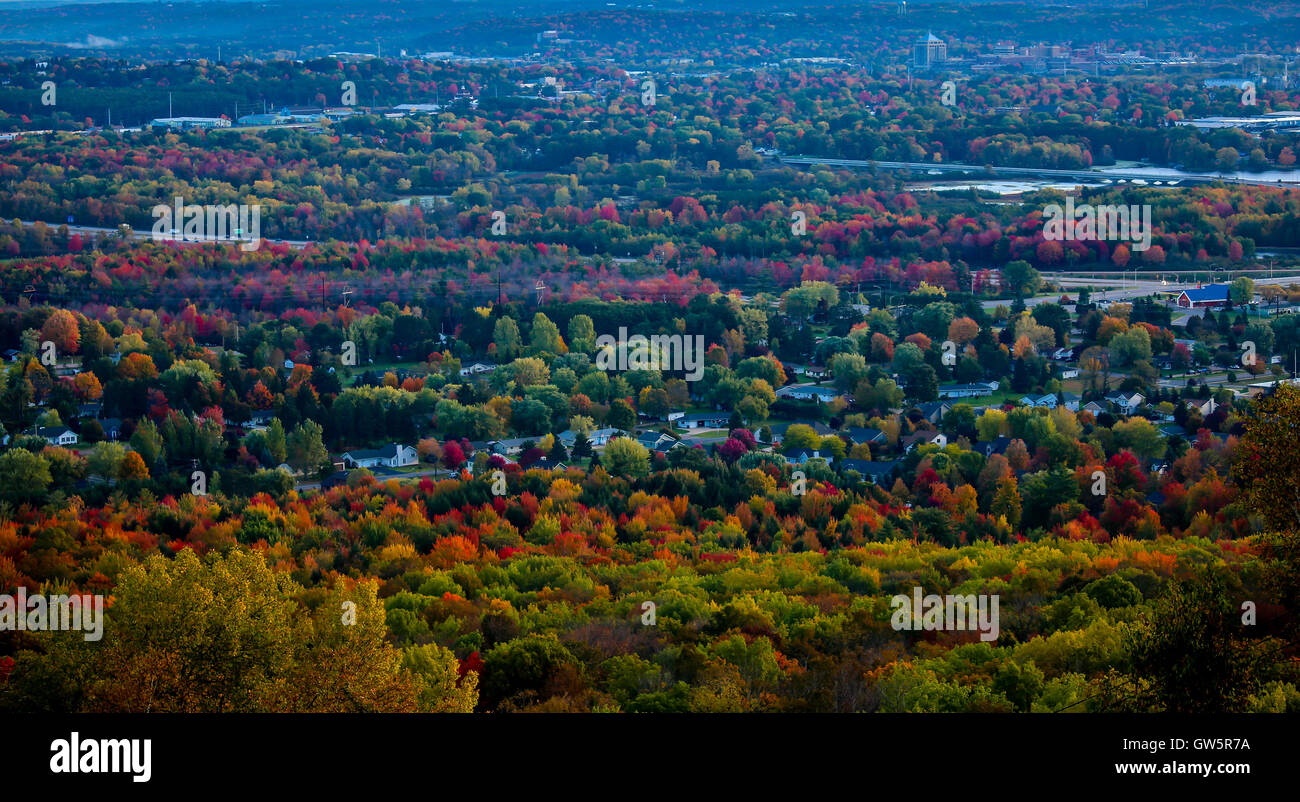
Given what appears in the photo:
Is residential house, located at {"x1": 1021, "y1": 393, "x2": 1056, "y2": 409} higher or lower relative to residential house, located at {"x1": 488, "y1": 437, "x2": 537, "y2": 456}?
higher

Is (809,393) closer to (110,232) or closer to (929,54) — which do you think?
(110,232)

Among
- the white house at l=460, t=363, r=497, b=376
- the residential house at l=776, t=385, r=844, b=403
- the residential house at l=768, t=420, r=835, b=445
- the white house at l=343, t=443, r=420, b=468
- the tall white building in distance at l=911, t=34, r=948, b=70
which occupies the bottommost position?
the white house at l=343, t=443, r=420, b=468

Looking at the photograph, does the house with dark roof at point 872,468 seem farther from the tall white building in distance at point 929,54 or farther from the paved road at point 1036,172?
the tall white building in distance at point 929,54

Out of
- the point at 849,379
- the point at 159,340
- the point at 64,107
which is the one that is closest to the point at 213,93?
the point at 64,107

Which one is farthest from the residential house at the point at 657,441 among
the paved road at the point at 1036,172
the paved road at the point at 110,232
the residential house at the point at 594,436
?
the paved road at the point at 1036,172

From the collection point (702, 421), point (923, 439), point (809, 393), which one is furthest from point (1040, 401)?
point (702, 421)

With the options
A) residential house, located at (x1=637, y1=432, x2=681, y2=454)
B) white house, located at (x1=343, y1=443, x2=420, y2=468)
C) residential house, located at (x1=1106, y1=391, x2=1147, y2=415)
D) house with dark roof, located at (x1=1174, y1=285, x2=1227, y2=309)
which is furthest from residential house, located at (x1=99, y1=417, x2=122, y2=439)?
house with dark roof, located at (x1=1174, y1=285, x2=1227, y2=309)

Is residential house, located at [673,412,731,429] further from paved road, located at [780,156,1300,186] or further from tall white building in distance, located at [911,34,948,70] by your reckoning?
tall white building in distance, located at [911,34,948,70]
